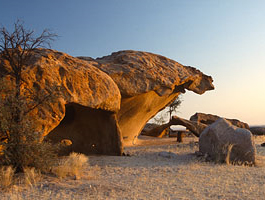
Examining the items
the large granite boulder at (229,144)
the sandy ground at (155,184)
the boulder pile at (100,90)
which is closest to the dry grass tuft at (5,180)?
the sandy ground at (155,184)

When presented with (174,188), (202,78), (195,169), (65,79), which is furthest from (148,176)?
A: (202,78)

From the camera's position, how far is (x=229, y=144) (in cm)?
720

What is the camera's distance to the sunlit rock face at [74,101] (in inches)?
228

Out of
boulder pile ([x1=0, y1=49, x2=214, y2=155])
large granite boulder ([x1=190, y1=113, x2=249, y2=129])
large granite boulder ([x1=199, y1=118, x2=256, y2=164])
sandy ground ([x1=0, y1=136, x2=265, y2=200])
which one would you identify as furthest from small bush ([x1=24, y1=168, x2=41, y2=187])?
large granite boulder ([x1=190, y1=113, x2=249, y2=129])

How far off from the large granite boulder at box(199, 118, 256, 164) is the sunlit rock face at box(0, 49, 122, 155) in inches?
117

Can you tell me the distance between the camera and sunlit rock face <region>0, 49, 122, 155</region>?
5.79 meters

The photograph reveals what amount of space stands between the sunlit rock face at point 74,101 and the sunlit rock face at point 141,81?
2.00 meters

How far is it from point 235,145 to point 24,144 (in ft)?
18.0

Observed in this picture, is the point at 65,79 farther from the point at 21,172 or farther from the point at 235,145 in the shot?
the point at 235,145

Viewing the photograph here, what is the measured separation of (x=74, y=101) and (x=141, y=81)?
15.0 feet

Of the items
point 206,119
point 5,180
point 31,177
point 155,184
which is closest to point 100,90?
point 31,177

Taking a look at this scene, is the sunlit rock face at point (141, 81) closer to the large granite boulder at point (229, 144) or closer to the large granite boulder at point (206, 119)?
the large granite boulder at point (229, 144)

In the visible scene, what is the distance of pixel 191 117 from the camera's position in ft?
64.0

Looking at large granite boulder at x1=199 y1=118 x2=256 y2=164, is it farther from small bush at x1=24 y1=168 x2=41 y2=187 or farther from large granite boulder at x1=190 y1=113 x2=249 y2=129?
large granite boulder at x1=190 y1=113 x2=249 y2=129
